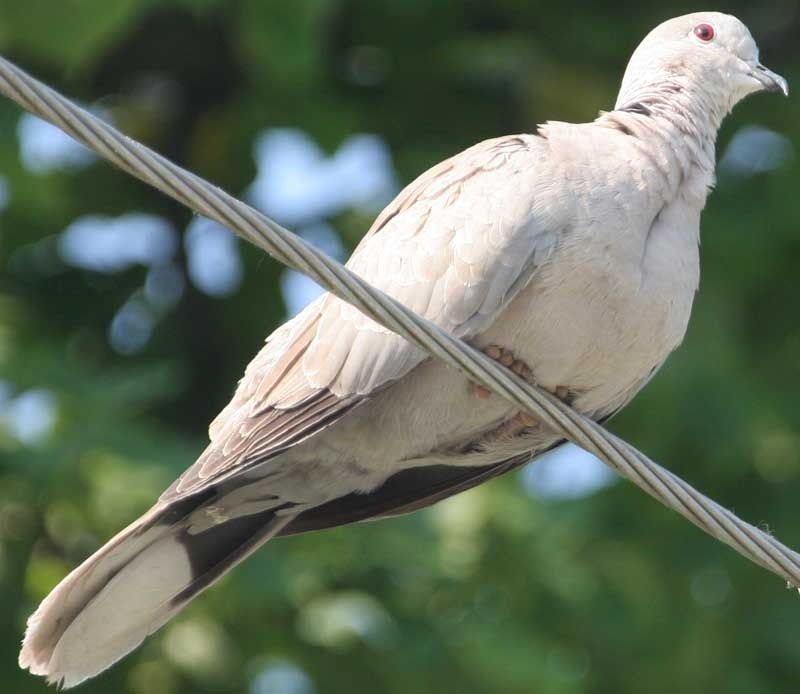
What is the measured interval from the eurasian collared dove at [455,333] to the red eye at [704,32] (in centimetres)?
36

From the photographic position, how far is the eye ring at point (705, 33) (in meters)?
4.49

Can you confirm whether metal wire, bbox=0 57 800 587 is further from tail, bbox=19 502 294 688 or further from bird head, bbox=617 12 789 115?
bird head, bbox=617 12 789 115

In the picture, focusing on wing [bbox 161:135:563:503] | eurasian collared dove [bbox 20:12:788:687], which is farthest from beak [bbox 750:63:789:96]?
wing [bbox 161:135:563:503]

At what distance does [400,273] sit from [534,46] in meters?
3.98

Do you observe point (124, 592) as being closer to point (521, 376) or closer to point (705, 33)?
point (521, 376)

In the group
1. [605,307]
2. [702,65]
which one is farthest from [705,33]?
[605,307]

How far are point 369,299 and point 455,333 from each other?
947mm

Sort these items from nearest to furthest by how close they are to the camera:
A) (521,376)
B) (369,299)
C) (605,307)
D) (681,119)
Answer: (369,299) < (605,307) < (521,376) < (681,119)

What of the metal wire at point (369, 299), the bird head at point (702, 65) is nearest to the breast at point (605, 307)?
the metal wire at point (369, 299)

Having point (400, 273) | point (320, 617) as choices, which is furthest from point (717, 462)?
point (400, 273)

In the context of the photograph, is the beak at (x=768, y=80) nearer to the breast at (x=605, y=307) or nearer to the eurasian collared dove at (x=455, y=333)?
the eurasian collared dove at (x=455, y=333)

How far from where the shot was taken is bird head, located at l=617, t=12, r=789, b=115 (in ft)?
14.2

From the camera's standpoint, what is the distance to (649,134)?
396 cm

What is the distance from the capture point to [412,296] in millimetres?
3822
